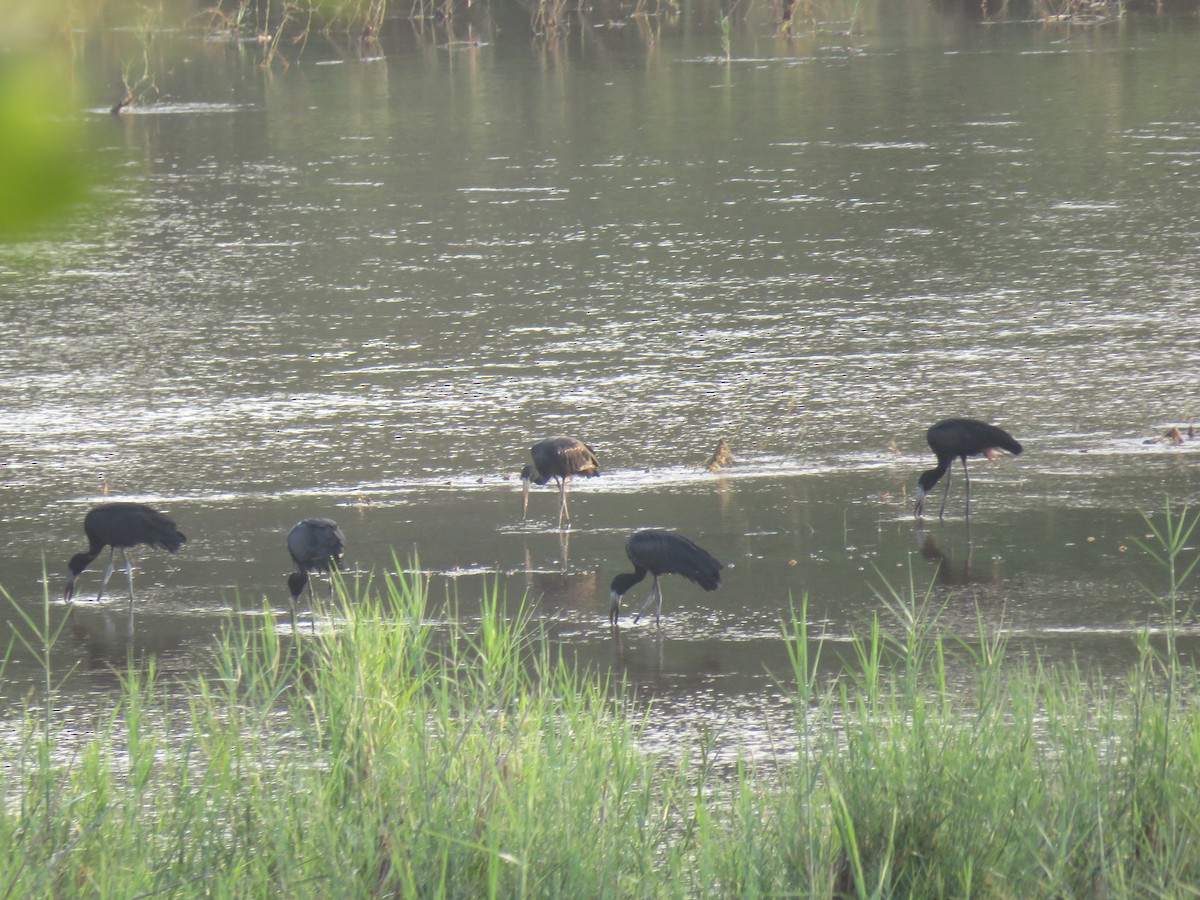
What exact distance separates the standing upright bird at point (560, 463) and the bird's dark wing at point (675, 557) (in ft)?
4.34

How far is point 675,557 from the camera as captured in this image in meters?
7.06

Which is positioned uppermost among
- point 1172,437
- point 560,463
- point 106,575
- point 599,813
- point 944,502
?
point 599,813

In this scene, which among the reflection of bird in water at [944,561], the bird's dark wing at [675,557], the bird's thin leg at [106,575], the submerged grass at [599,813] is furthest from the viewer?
the bird's thin leg at [106,575]

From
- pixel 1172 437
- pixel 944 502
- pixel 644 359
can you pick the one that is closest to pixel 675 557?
pixel 944 502

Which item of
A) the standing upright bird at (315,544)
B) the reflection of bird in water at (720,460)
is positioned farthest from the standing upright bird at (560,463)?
the standing upright bird at (315,544)

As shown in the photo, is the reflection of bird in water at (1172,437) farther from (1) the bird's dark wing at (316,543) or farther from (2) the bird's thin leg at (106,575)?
(2) the bird's thin leg at (106,575)

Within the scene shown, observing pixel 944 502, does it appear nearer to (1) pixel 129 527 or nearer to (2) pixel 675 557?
(2) pixel 675 557

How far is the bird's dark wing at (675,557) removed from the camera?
706 centimetres

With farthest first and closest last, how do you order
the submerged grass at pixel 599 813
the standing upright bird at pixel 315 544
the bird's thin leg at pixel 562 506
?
1. the bird's thin leg at pixel 562 506
2. the standing upright bird at pixel 315 544
3. the submerged grass at pixel 599 813

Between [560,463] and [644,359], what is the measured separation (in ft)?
11.0

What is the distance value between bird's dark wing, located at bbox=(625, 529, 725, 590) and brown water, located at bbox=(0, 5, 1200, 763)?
220 millimetres

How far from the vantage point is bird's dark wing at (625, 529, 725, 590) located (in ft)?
23.2

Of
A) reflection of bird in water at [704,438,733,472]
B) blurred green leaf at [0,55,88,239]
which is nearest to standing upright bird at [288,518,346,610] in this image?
reflection of bird in water at [704,438,733,472]

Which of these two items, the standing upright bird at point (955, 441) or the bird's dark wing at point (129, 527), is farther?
the standing upright bird at point (955, 441)
